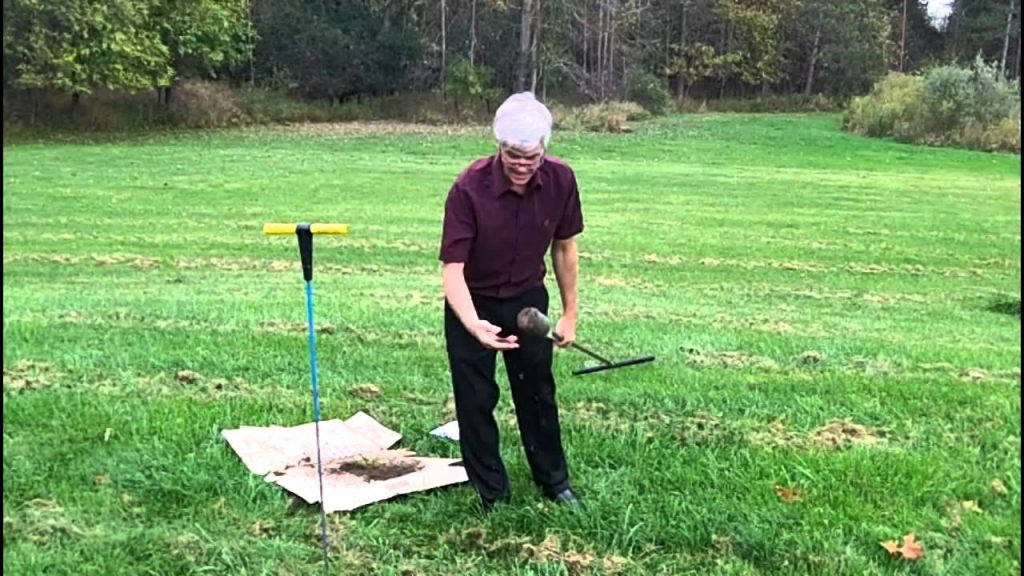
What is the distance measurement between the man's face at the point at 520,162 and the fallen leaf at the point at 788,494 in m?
1.51

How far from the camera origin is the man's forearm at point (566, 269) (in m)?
3.82

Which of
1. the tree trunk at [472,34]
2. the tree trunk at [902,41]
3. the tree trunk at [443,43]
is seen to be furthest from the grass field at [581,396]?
the tree trunk at [902,41]

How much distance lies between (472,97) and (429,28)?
5255 millimetres

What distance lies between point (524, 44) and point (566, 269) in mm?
34768

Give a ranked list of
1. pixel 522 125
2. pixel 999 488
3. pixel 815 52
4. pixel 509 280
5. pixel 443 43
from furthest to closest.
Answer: pixel 815 52 < pixel 443 43 < pixel 999 488 < pixel 509 280 < pixel 522 125

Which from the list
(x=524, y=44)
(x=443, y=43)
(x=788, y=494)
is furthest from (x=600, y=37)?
(x=788, y=494)

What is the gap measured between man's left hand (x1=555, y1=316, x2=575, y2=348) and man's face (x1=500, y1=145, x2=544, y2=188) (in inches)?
23.6

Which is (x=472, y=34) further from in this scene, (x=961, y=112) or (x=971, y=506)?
(x=971, y=506)

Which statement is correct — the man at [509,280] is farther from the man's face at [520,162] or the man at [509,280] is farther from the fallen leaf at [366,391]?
the fallen leaf at [366,391]

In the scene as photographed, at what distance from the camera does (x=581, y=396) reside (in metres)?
5.09

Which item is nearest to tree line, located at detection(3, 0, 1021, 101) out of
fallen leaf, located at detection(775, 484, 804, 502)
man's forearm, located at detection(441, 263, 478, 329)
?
man's forearm, located at detection(441, 263, 478, 329)

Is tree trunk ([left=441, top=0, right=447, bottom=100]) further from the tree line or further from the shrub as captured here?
the shrub

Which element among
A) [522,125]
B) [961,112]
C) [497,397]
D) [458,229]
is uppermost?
[961,112]

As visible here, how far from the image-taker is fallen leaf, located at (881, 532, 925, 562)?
11.1 feet
